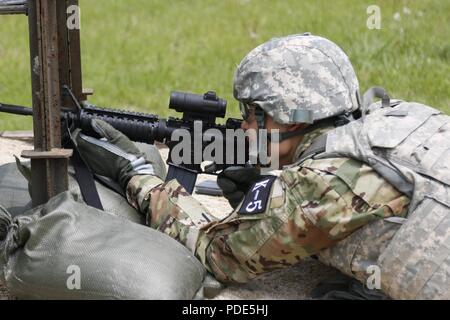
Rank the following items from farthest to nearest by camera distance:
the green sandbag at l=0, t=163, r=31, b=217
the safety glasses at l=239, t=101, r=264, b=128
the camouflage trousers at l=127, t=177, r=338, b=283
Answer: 1. the green sandbag at l=0, t=163, r=31, b=217
2. the safety glasses at l=239, t=101, r=264, b=128
3. the camouflage trousers at l=127, t=177, r=338, b=283

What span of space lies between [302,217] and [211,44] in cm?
661

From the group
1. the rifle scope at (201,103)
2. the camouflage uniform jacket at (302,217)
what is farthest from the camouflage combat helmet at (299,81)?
the rifle scope at (201,103)

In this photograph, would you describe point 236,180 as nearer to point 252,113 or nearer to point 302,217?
point 252,113

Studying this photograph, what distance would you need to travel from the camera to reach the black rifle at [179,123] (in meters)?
4.33

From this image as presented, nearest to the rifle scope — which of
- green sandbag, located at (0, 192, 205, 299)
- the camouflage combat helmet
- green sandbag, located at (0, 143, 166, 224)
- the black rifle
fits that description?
the black rifle

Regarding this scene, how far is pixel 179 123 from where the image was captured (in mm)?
4473

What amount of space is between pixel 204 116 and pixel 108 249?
1018 mm

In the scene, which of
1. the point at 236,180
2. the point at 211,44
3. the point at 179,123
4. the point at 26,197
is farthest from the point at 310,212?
the point at 211,44

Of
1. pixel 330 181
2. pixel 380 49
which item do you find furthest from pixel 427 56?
pixel 330 181

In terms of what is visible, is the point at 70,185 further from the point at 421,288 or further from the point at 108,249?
the point at 421,288

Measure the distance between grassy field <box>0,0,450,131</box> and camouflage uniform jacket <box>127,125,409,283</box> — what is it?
4.12m

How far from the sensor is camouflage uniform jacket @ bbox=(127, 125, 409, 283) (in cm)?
354

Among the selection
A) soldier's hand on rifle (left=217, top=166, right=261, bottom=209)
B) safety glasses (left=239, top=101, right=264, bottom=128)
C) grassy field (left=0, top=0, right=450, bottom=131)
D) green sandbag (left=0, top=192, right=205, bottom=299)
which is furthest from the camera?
grassy field (left=0, top=0, right=450, bottom=131)

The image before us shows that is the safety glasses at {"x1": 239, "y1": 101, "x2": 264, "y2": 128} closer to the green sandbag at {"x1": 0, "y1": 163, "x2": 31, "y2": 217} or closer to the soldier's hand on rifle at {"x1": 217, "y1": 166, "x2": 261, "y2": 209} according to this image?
A: the soldier's hand on rifle at {"x1": 217, "y1": 166, "x2": 261, "y2": 209}
